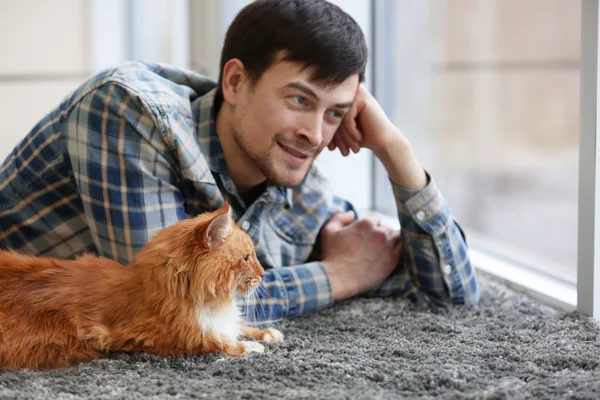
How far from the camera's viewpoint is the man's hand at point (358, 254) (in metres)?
1.54

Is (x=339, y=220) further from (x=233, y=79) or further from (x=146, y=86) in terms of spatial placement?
(x=146, y=86)

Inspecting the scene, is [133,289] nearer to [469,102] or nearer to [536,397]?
[536,397]

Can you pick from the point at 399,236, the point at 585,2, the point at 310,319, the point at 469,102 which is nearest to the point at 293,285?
the point at 310,319

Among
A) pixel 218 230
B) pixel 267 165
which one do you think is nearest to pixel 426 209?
pixel 267 165

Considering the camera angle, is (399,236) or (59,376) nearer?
(59,376)

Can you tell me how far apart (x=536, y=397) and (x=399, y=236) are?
0.74 m

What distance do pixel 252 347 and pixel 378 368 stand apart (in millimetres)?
223

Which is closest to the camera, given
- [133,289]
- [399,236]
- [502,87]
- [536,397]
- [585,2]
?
[536,397]

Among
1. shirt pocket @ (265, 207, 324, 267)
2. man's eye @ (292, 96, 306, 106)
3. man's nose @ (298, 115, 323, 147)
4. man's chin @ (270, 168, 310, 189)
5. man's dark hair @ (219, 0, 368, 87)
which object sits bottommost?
shirt pocket @ (265, 207, 324, 267)

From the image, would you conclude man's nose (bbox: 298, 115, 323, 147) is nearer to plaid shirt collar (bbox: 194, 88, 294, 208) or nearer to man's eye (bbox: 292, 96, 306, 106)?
man's eye (bbox: 292, 96, 306, 106)

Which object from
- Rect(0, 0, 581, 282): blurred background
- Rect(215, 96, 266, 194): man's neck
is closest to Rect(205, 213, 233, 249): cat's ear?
Rect(215, 96, 266, 194): man's neck

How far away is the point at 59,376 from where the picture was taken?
3.48 ft

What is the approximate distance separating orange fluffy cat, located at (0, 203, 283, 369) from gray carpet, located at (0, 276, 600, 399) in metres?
0.03

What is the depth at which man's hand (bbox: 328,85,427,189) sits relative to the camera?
1.55 m
